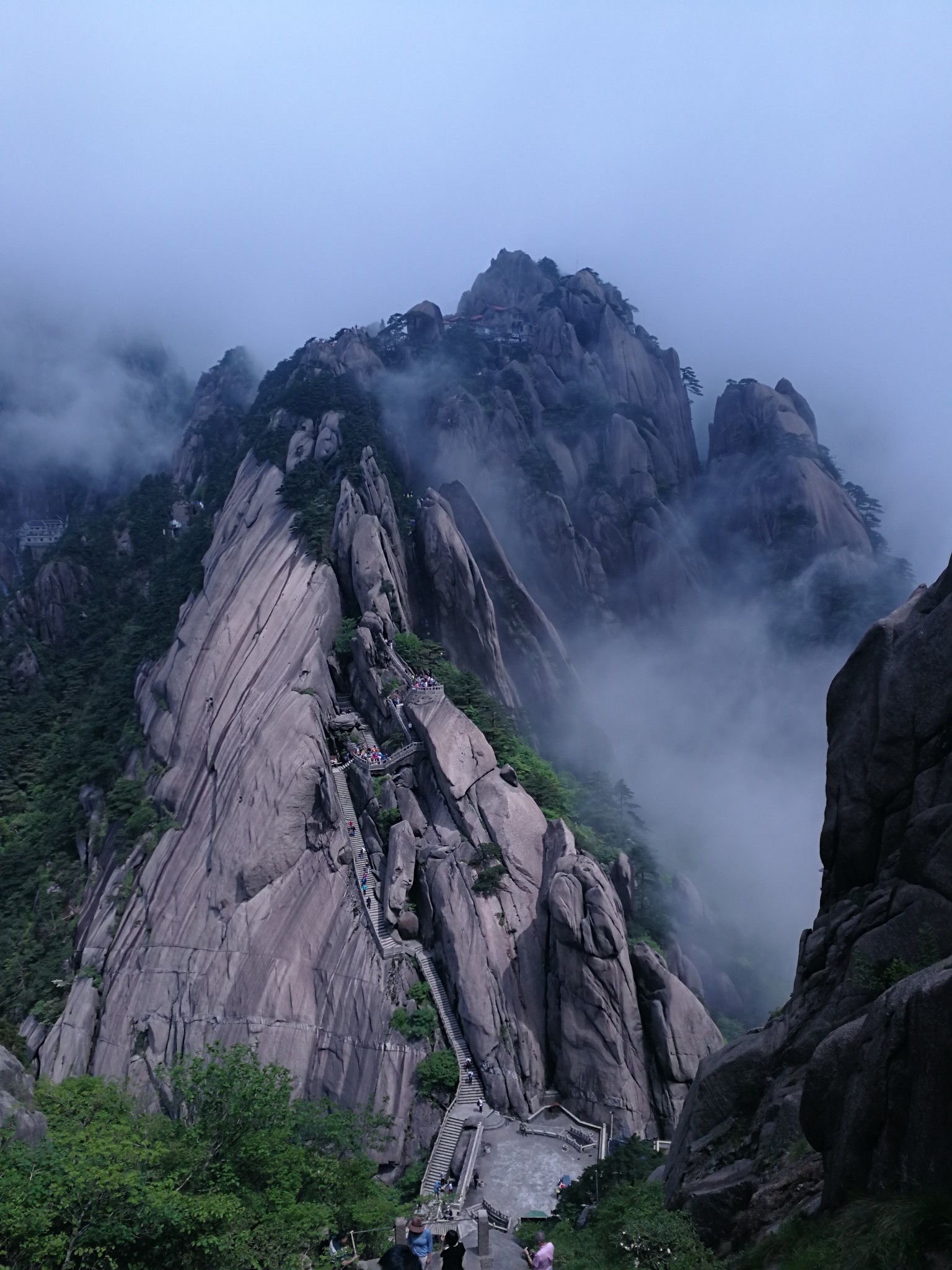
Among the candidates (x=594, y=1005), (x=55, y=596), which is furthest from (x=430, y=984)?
(x=55, y=596)

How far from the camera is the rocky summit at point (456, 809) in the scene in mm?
13648

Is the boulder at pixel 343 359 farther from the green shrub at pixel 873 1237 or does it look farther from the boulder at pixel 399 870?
the green shrub at pixel 873 1237

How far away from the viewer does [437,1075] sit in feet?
96.6

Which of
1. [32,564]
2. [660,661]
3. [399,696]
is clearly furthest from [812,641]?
[32,564]

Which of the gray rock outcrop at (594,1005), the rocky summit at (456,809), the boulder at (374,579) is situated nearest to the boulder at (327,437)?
the rocky summit at (456,809)

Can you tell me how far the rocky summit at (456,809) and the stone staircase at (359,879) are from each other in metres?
0.12

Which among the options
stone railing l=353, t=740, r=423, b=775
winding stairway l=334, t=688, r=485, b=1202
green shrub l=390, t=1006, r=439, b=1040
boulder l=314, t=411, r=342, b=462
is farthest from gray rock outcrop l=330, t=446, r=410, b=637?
green shrub l=390, t=1006, r=439, b=1040

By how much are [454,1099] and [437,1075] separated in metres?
1.11

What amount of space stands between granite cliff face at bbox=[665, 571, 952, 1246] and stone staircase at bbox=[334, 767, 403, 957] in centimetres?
1845

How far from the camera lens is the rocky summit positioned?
1365 cm

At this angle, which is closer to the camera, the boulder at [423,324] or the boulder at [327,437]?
the boulder at [327,437]

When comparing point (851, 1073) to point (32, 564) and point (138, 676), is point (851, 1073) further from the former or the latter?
point (32, 564)

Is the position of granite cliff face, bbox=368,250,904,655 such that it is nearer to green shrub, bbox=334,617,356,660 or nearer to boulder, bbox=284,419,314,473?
boulder, bbox=284,419,314,473

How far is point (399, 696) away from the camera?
1639 inches
